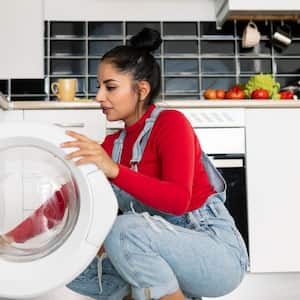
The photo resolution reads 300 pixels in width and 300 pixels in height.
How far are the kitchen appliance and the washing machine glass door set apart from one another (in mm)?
1284

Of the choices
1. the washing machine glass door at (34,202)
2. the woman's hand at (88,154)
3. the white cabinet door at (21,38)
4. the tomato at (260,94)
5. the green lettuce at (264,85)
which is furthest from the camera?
the white cabinet door at (21,38)

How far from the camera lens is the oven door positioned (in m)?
2.67

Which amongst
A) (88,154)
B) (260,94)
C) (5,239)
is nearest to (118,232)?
(88,154)

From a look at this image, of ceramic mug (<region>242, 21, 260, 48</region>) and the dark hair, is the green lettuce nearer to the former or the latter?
ceramic mug (<region>242, 21, 260, 48</region>)

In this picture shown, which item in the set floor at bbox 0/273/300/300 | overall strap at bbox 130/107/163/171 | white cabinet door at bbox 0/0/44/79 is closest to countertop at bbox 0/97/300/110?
white cabinet door at bbox 0/0/44/79

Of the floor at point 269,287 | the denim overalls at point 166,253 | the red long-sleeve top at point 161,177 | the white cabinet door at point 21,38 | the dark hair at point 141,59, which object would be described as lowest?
the floor at point 269,287

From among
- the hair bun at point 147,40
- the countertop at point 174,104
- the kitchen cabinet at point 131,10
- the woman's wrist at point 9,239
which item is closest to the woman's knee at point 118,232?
the woman's wrist at point 9,239

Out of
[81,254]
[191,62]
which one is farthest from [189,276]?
[191,62]

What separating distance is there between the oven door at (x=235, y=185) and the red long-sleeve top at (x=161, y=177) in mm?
1108

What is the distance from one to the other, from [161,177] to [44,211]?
311 mm

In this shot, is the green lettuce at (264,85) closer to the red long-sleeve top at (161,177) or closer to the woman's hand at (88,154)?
the red long-sleeve top at (161,177)

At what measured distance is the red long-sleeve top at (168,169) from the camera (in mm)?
1347

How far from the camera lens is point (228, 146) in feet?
8.82

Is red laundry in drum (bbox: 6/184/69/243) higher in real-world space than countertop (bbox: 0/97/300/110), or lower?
lower
